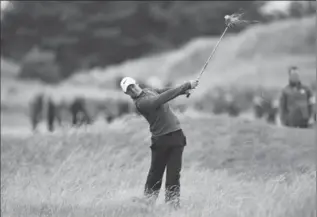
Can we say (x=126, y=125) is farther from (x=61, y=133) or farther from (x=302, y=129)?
(x=302, y=129)

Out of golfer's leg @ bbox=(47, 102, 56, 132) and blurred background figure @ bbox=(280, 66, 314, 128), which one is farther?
golfer's leg @ bbox=(47, 102, 56, 132)

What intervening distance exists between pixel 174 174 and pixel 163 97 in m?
0.92

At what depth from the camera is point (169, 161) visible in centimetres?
796

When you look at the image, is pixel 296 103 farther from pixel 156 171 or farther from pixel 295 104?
pixel 156 171

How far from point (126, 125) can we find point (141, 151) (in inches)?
73.6

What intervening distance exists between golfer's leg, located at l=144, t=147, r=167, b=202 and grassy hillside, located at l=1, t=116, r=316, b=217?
0.17m

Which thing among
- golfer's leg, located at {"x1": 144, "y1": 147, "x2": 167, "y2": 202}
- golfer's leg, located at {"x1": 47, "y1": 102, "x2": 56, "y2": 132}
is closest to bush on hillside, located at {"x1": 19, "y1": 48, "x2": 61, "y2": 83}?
golfer's leg, located at {"x1": 47, "y1": 102, "x2": 56, "y2": 132}

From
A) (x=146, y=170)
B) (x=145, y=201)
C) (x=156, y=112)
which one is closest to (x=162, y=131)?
(x=156, y=112)

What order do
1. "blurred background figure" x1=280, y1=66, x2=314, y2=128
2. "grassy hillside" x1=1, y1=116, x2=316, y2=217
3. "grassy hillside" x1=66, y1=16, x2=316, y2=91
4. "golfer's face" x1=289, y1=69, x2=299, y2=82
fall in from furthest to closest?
"grassy hillside" x1=66, y1=16, x2=316, y2=91 < "blurred background figure" x1=280, y1=66, x2=314, y2=128 < "golfer's face" x1=289, y1=69, x2=299, y2=82 < "grassy hillside" x1=1, y1=116, x2=316, y2=217

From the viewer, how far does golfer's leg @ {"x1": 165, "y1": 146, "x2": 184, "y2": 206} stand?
26.0 ft

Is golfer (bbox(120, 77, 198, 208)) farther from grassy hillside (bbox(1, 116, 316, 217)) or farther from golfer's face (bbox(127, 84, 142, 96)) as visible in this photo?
grassy hillside (bbox(1, 116, 316, 217))

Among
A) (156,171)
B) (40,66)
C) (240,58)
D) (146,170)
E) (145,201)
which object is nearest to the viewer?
(145,201)

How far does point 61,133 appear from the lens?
14055 millimetres

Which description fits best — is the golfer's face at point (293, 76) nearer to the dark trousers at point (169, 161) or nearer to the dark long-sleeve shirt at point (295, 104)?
the dark long-sleeve shirt at point (295, 104)
